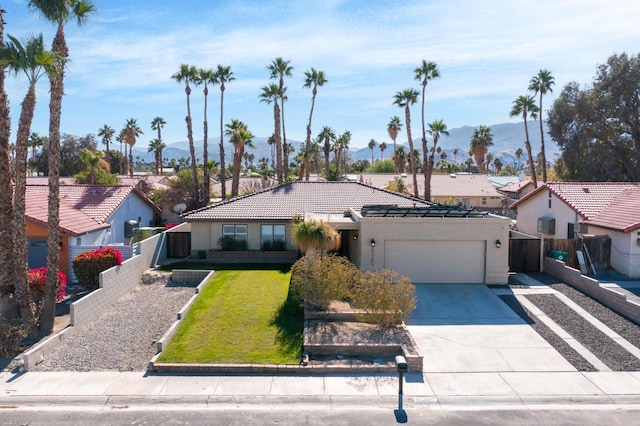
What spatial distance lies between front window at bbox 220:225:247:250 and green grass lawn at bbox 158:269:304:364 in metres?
5.24

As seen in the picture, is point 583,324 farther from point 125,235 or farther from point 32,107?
point 125,235

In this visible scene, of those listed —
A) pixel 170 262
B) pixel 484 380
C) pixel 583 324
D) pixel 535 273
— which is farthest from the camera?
pixel 170 262

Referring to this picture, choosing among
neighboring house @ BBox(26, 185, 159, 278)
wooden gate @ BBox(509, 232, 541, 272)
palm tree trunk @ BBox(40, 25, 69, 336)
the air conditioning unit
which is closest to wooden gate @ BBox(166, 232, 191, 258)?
neighboring house @ BBox(26, 185, 159, 278)

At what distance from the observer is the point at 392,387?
11.9 m

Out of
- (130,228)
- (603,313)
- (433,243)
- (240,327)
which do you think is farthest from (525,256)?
(130,228)

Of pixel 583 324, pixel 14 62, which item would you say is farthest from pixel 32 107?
pixel 583 324

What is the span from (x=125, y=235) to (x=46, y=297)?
1532cm

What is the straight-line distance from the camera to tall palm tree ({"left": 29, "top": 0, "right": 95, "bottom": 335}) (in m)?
14.4

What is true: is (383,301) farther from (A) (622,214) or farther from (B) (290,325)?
(A) (622,214)

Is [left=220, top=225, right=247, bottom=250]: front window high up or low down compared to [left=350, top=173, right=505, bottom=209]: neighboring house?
down

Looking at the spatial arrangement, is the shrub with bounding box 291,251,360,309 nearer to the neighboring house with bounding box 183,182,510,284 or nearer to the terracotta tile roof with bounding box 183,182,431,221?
the neighboring house with bounding box 183,182,510,284

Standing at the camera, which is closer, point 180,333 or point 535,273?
point 180,333

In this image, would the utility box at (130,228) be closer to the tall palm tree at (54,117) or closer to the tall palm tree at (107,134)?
the tall palm tree at (54,117)

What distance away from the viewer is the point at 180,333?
1482 cm
